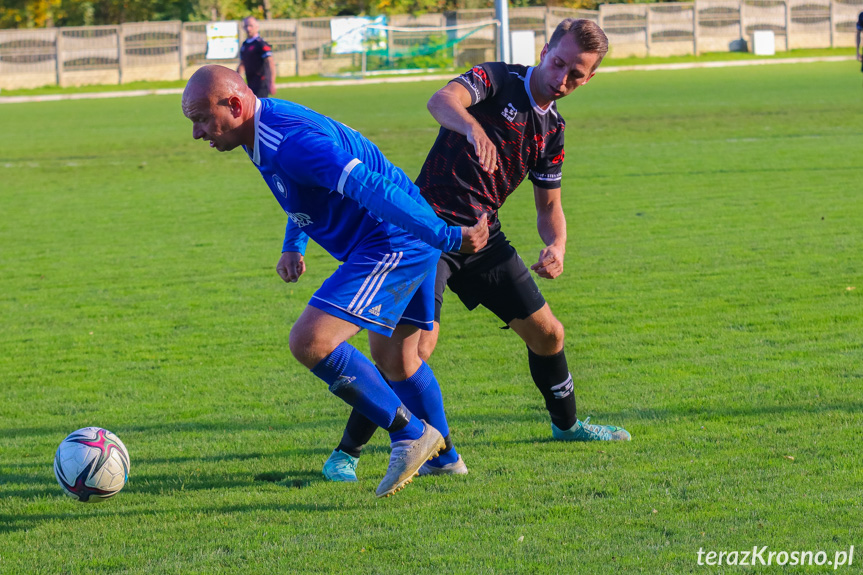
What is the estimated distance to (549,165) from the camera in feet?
14.7

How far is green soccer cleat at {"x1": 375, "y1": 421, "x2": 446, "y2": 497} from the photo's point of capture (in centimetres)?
375

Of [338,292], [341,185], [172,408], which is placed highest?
[341,185]

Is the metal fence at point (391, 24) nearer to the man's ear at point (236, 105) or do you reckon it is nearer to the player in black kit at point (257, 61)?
the player in black kit at point (257, 61)

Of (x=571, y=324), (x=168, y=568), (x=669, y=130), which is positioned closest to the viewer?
(x=168, y=568)

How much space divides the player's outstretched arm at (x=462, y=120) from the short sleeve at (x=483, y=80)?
0.03 m

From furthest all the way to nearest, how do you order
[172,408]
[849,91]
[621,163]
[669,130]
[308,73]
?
[308,73]
[849,91]
[669,130]
[621,163]
[172,408]

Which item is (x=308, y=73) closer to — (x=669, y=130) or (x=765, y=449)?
(x=669, y=130)

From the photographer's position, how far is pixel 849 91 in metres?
26.0

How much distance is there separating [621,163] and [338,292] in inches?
489

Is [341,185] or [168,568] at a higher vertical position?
[341,185]

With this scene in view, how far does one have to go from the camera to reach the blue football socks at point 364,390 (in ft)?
12.3

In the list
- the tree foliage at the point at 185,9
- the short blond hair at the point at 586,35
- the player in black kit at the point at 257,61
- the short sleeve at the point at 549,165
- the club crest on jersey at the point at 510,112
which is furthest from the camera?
the tree foliage at the point at 185,9

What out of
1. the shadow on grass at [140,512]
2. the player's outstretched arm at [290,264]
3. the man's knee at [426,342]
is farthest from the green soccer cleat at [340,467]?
the player's outstretched arm at [290,264]

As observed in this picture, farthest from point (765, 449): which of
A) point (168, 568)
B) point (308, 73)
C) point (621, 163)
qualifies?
point (308, 73)
